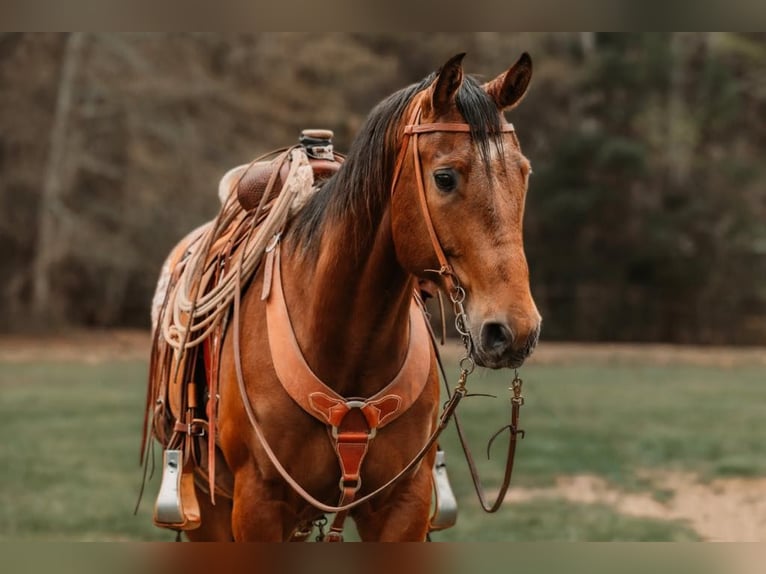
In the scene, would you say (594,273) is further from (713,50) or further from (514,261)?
(514,261)

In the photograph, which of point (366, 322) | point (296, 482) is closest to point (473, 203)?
point (366, 322)

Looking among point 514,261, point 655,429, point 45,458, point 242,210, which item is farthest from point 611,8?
point 655,429

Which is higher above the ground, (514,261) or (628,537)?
(514,261)

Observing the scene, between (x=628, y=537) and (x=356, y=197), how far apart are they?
16.1ft

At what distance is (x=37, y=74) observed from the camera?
2591 centimetres

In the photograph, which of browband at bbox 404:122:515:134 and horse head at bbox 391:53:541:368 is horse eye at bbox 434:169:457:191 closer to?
horse head at bbox 391:53:541:368

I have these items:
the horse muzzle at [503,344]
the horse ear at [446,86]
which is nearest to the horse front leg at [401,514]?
the horse muzzle at [503,344]

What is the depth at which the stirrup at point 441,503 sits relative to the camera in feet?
13.5

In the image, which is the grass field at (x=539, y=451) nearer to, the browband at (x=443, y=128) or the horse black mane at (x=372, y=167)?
the horse black mane at (x=372, y=167)

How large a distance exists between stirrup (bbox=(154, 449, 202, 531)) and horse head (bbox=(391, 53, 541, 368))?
4.74 ft

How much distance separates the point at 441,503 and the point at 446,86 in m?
1.67

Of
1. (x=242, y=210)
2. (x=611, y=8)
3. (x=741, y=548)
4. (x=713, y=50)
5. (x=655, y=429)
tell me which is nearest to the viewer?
(x=741, y=548)

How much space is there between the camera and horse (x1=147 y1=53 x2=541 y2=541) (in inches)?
124

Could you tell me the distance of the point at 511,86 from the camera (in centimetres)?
325
